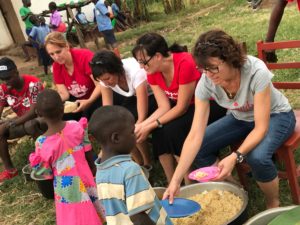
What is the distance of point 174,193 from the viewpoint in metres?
2.19

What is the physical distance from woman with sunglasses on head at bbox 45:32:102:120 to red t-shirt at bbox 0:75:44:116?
0.96ft

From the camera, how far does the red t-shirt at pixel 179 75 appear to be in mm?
2693

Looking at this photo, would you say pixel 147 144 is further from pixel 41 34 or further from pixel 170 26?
pixel 170 26

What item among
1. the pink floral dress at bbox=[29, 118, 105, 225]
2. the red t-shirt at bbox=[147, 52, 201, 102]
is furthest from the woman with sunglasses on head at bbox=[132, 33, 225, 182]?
the pink floral dress at bbox=[29, 118, 105, 225]

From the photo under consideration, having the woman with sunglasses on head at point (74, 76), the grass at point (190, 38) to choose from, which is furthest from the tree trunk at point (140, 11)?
the woman with sunglasses on head at point (74, 76)

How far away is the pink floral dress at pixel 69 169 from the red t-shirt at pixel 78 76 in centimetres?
103

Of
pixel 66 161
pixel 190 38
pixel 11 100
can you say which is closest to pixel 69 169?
pixel 66 161

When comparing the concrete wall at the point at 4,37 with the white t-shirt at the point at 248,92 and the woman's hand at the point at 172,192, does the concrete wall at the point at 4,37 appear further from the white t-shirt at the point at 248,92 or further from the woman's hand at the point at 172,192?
the woman's hand at the point at 172,192

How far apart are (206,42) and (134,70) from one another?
3.36 ft

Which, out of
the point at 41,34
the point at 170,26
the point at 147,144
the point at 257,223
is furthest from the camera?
the point at 170,26

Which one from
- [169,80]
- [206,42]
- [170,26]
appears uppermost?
[206,42]

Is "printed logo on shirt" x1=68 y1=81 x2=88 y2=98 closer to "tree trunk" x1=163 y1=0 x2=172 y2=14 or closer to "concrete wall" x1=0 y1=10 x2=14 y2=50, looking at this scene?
"concrete wall" x1=0 y1=10 x2=14 y2=50

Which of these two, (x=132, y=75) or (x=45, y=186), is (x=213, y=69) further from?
(x=45, y=186)

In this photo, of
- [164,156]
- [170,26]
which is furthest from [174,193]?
[170,26]
